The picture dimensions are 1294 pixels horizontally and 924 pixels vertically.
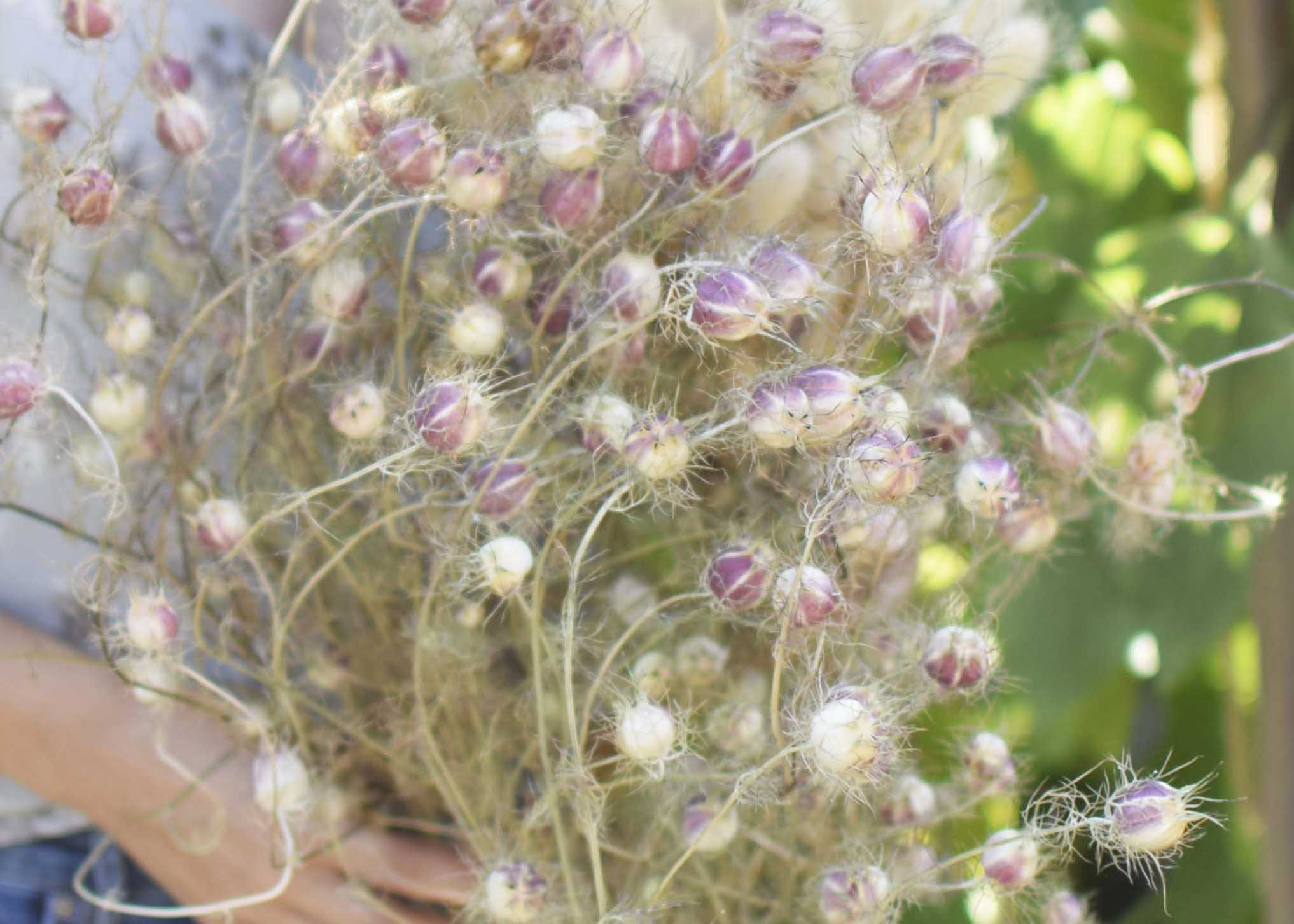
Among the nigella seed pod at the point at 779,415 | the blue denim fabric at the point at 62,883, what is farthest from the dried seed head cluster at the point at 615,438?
the blue denim fabric at the point at 62,883

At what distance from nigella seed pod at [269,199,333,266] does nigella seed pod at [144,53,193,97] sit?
0.16ft

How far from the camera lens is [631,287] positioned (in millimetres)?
231

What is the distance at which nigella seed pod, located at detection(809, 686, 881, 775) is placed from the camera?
0.65 feet

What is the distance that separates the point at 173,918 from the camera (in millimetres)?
442

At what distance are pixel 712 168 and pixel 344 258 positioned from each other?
95mm

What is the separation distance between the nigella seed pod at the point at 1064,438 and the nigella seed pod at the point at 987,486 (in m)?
0.02

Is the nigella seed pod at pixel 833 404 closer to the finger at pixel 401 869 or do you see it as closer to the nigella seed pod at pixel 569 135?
the nigella seed pod at pixel 569 135

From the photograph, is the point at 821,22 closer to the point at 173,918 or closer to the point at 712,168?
the point at 712,168

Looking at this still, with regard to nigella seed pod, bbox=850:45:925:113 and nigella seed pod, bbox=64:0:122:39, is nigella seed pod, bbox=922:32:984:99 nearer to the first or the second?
nigella seed pod, bbox=850:45:925:113

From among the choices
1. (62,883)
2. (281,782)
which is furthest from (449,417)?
(62,883)

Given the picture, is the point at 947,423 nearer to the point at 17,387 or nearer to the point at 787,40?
the point at 787,40

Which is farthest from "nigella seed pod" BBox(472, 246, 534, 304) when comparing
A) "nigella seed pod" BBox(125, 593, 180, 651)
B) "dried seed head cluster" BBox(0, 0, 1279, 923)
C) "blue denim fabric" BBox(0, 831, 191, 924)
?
"blue denim fabric" BBox(0, 831, 191, 924)

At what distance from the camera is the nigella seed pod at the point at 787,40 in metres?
0.23

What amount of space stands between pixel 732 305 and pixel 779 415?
2 cm
